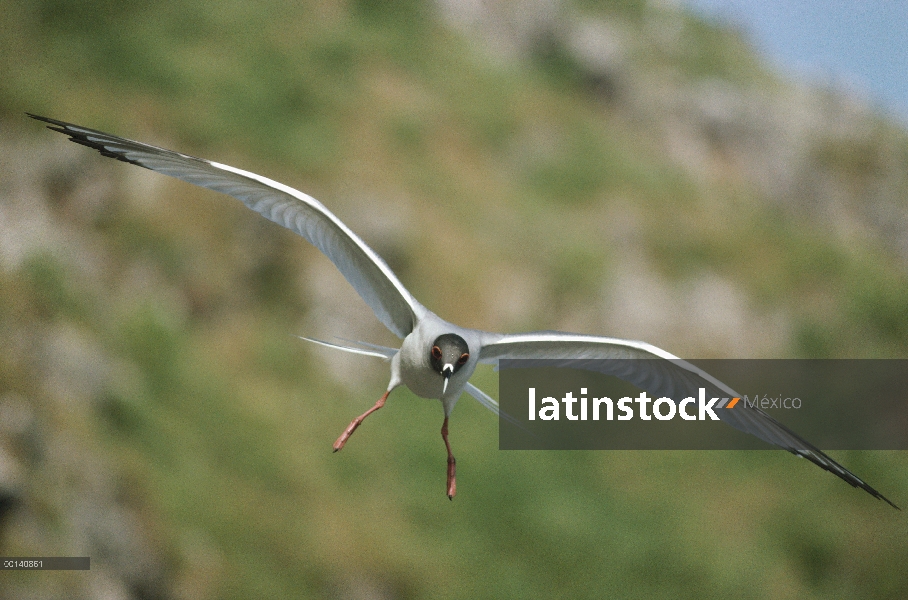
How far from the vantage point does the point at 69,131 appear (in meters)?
4.06

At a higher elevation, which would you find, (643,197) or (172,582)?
(643,197)

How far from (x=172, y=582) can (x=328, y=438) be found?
2.62m

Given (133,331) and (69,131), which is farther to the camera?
(133,331)

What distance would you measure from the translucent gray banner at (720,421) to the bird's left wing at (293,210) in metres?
5.94

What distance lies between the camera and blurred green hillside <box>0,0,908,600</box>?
320 inches

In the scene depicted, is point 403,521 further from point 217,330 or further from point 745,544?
point 745,544

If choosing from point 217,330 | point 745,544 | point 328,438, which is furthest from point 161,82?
point 745,544

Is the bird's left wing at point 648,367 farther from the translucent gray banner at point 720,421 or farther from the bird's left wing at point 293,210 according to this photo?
the translucent gray banner at point 720,421

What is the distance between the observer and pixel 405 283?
11406 millimetres

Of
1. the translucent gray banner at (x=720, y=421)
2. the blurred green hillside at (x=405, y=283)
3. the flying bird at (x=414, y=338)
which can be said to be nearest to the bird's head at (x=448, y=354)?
the flying bird at (x=414, y=338)

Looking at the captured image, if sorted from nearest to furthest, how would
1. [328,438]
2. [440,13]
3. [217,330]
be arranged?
[328,438], [217,330], [440,13]

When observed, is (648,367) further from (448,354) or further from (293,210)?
(293,210)

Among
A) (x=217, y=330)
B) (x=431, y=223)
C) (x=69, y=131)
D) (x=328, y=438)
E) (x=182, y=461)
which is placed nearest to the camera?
(x=69, y=131)

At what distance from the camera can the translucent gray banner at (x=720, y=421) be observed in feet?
39.1
